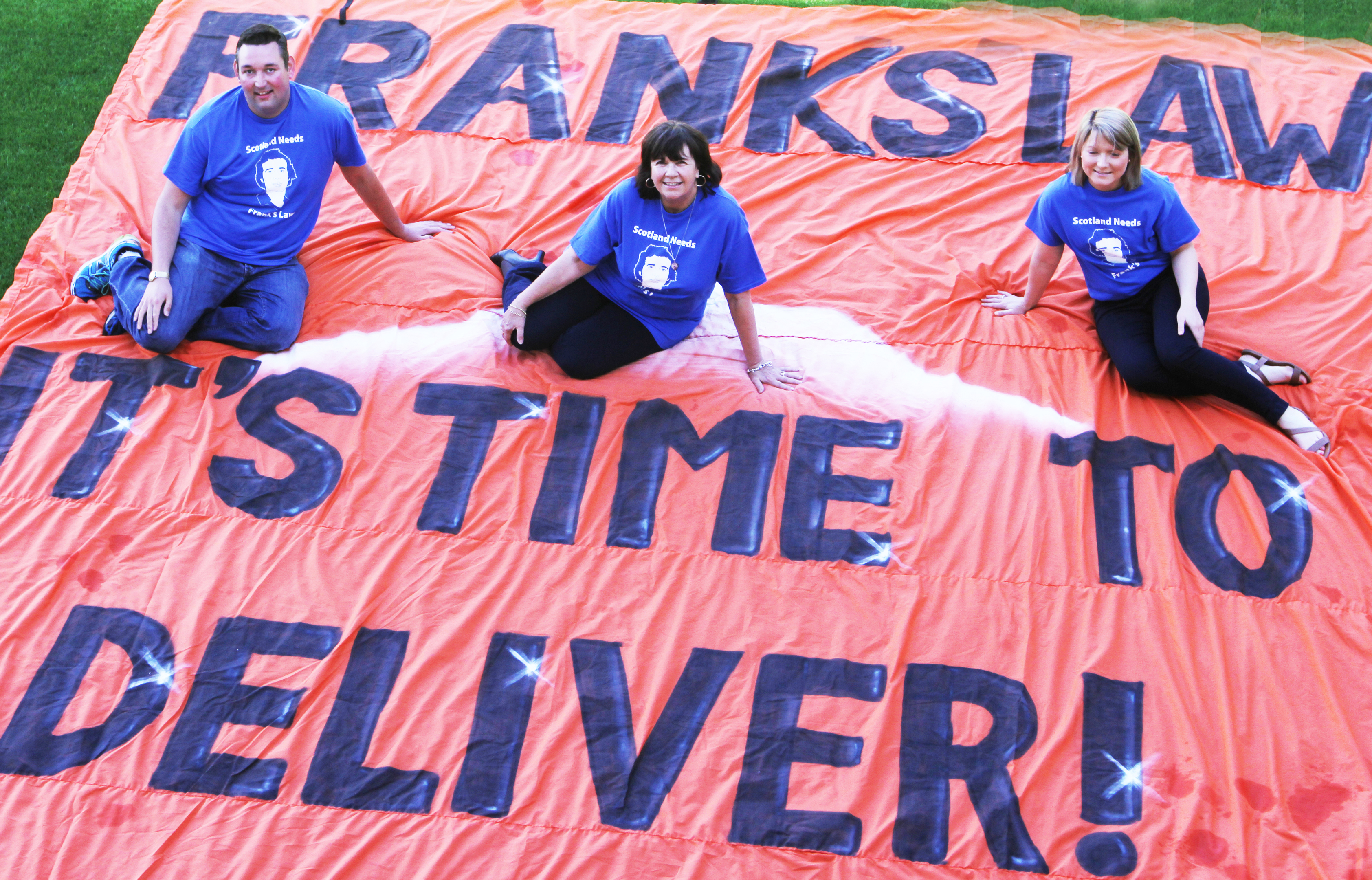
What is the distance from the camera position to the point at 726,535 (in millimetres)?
2955

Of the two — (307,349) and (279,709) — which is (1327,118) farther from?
(279,709)

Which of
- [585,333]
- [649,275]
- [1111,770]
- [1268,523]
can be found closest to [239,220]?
[585,333]

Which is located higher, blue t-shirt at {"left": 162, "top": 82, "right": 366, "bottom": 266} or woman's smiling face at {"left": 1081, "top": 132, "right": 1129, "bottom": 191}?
woman's smiling face at {"left": 1081, "top": 132, "right": 1129, "bottom": 191}

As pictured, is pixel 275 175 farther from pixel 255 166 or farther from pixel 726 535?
pixel 726 535

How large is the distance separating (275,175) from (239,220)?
186 millimetres

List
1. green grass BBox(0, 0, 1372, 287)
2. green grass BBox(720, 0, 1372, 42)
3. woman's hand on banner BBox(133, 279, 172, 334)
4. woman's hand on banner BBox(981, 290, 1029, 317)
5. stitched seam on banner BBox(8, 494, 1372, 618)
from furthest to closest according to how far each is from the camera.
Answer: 1. green grass BBox(720, 0, 1372, 42)
2. green grass BBox(0, 0, 1372, 287)
3. woman's hand on banner BBox(981, 290, 1029, 317)
4. woman's hand on banner BBox(133, 279, 172, 334)
5. stitched seam on banner BBox(8, 494, 1372, 618)

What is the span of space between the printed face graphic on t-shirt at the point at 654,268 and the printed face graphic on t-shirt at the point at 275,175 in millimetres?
1189

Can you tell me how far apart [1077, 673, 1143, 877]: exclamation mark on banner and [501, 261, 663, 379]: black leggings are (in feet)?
5.27

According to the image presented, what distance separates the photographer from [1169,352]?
9.95ft

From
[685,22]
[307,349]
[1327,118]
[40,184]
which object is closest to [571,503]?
[307,349]

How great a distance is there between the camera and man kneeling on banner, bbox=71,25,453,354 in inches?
126

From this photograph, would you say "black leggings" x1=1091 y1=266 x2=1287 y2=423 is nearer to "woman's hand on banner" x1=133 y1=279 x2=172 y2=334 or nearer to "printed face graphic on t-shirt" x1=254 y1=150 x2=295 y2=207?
"printed face graphic on t-shirt" x1=254 y1=150 x2=295 y2=207

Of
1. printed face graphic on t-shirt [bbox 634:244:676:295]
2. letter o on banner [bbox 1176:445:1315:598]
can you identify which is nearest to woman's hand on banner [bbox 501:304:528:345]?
printed face graphic on t-shirt [bbox 634:244:676:295]

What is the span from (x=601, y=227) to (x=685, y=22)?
1642mm
